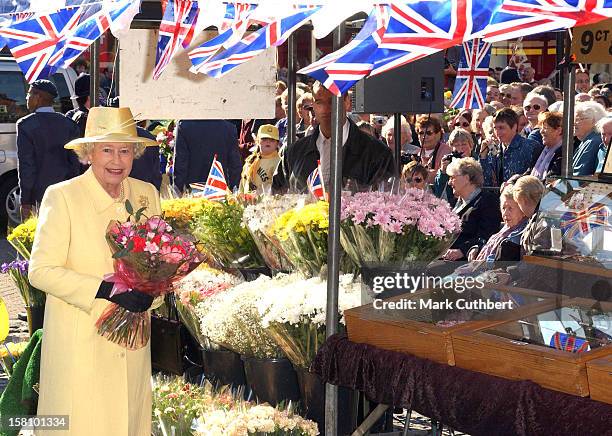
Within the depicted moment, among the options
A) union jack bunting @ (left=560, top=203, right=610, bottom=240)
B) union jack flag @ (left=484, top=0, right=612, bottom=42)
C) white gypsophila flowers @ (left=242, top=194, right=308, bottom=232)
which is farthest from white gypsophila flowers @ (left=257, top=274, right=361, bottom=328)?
union jack flag @ (left=484, top=0, right=612, bottom=42)

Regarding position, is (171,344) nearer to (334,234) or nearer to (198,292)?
(198,292)

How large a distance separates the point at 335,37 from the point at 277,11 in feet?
0.89

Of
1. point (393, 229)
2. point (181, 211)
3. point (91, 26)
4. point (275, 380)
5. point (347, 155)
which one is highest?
point (91, 26)

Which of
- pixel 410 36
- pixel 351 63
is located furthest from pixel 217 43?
pixel 410 36

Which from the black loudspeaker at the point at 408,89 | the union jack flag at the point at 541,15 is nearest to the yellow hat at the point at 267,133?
the black loudspeaker at the point at 408,89

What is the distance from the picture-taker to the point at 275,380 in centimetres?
485

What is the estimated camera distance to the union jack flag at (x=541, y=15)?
128 inches

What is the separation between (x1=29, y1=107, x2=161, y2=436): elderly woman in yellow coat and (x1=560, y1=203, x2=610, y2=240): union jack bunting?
70.3 inches

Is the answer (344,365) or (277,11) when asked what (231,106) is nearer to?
(277,11)

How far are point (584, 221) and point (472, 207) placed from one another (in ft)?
8.49

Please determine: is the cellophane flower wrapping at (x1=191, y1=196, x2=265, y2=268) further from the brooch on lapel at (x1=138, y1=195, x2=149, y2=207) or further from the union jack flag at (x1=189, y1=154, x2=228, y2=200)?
the brooch on lapel at (x1=138, y1=195, x2=149, y2=207)

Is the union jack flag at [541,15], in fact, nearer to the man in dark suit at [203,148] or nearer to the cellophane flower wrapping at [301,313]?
the cellophane flower wrapping at [301,313]

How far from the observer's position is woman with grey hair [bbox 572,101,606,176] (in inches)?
310

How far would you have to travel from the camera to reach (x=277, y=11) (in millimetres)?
4512
